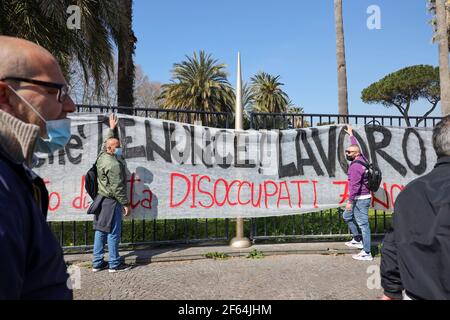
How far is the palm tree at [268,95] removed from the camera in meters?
40.5

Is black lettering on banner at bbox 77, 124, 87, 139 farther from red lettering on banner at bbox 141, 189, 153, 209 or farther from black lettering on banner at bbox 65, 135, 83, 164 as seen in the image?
red lettering on banner at bbox 141, 189, 153, 209

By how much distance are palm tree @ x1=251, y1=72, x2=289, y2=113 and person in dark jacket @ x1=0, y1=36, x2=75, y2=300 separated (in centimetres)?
3951

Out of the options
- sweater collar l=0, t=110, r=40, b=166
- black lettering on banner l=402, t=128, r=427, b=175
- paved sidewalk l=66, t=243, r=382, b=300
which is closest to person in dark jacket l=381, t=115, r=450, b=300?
sweater collar l=0, t=110, r=40, b=166

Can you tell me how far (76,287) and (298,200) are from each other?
359 centimetres

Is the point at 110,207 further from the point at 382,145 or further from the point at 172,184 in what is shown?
the point at 382,145

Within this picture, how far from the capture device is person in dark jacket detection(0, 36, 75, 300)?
832mm

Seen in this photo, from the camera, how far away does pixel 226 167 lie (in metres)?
5.74

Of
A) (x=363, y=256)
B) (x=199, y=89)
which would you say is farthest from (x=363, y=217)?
(x=199, y=89)

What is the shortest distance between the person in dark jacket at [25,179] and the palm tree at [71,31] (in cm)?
800

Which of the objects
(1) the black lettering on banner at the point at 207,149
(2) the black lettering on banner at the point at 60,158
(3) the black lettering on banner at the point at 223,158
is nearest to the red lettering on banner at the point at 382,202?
(3) the black lettering on banner at the point at 223,158

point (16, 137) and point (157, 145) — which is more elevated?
point (157, 145)

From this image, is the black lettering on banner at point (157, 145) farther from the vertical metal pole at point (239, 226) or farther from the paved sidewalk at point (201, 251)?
the paved sidewalk at point (201, 251)

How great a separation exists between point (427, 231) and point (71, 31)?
9.59 metres

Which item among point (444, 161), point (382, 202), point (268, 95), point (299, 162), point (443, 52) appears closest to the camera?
point (444, 161)
